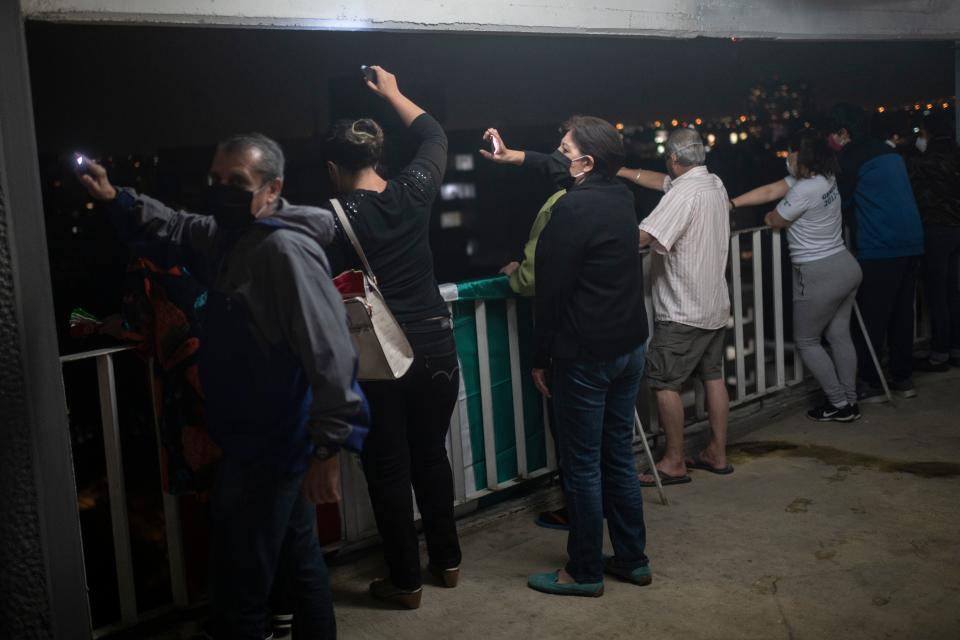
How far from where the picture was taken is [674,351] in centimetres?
466

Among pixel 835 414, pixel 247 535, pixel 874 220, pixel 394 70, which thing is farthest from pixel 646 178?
pixel 394 70

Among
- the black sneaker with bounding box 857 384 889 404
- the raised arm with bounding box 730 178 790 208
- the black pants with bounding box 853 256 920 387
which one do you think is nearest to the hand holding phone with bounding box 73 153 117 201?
the raised arm with bounding box 730 178 790 208

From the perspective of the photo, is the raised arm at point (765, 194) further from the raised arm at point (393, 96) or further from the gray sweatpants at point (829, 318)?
the raised arm at point (393, 96)

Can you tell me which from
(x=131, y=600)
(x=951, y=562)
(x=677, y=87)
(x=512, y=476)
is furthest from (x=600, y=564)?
(x=677, y=87)

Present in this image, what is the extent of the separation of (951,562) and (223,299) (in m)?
2.91

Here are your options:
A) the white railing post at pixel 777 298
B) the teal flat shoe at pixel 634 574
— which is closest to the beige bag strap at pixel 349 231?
the teal flat shoe at pixel 634 574

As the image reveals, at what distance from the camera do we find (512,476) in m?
4.48

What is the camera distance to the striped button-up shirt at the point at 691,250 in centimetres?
447

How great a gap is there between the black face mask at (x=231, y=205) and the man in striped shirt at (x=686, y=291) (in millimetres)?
2446

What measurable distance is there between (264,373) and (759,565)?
2244mm

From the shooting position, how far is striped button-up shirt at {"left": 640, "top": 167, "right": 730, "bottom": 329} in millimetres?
4469

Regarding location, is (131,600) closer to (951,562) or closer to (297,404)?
(297,404)

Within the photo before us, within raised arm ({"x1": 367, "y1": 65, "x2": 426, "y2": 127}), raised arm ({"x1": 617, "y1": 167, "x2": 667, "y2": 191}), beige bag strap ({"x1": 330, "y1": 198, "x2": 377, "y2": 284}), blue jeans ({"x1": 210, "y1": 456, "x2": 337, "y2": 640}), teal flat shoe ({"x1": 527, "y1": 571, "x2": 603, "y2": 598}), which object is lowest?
teal flat shoe ({"x1": 527, "y1": 571, "x2": 603, "y2": 598})

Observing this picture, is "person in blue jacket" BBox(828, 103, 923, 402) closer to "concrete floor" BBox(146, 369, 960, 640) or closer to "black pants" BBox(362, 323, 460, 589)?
"concrete floor" BBox(146, 369, 960, 640)
